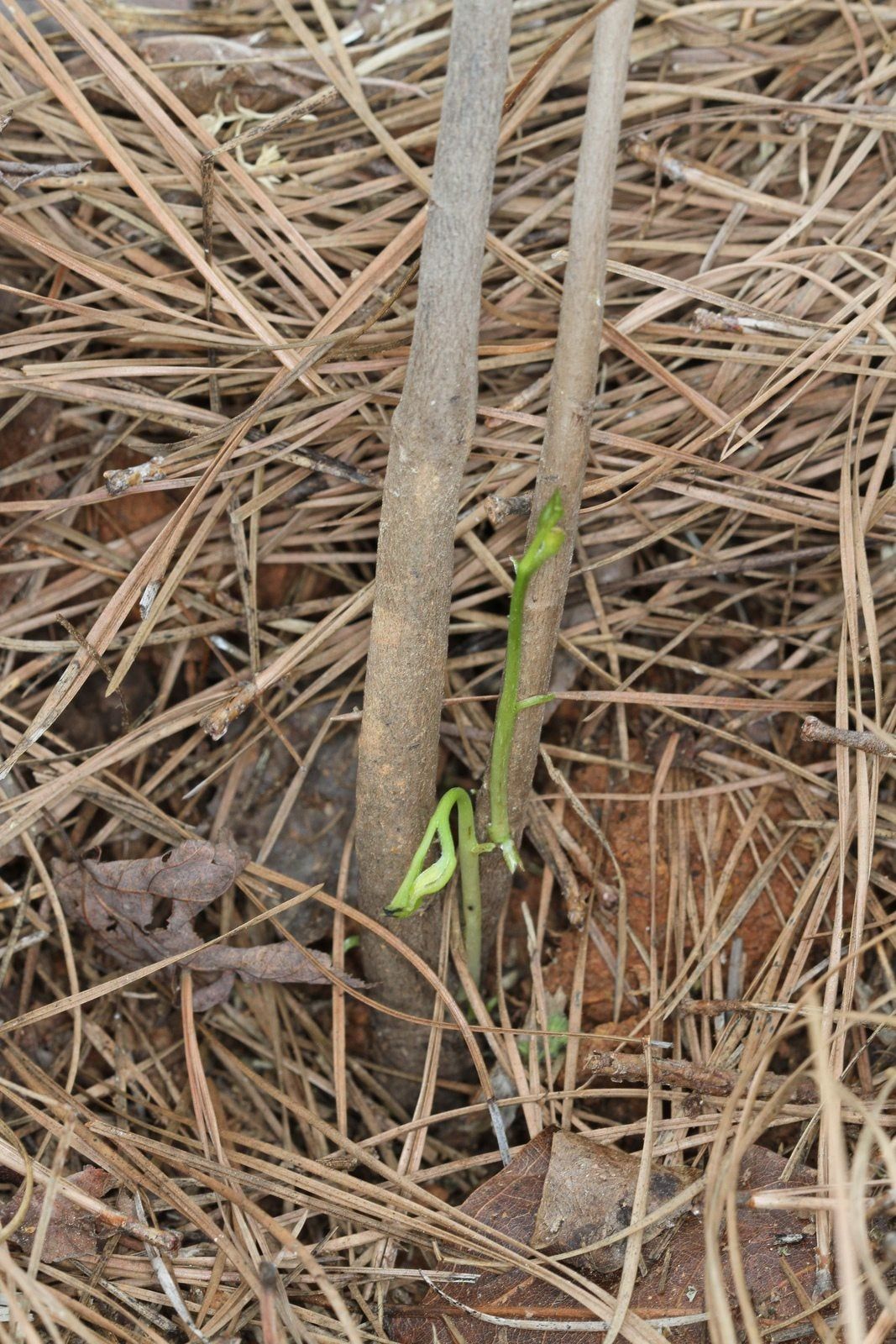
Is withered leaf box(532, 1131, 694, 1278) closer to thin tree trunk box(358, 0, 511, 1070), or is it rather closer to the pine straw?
the pine straw

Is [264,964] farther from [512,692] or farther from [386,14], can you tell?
[386,14]

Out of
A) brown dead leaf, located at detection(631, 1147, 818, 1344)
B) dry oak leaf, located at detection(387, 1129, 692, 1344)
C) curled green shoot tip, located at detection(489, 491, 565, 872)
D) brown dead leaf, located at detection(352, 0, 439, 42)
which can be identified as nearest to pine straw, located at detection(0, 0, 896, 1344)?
brown dead leaf, located at detection(352, 0, 439, 42)

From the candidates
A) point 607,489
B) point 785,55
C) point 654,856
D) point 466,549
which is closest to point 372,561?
point 466,549

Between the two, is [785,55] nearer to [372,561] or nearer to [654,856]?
[372,561]

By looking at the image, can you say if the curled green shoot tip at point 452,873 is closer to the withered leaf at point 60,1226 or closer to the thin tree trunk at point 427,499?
the thin tree trunk at point 427,499

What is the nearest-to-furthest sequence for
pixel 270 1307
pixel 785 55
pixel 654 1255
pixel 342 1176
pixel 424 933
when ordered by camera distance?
1. pixel 270 1307
2. pixel 654 1255
3. pixel 342 1176
4. pixel 424 933
5. pixel 785 55
